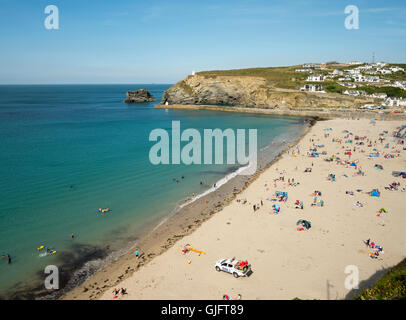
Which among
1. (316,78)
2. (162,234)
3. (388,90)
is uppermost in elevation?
(316,78)

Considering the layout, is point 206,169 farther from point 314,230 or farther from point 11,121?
point 11,121

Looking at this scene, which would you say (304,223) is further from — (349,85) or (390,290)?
(349,85)

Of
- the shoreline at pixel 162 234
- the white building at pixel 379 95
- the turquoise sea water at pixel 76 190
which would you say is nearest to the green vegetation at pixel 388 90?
the white building at pixel 379 95

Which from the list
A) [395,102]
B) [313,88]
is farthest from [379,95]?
[313,88]

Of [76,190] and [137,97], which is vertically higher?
[137,97]

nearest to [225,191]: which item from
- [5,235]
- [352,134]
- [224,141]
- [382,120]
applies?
[5,235]

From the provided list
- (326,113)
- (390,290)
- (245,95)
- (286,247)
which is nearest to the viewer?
(390,290)

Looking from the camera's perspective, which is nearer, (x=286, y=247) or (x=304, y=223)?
(x=286, y=247)
